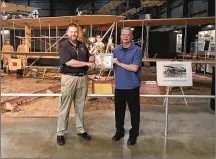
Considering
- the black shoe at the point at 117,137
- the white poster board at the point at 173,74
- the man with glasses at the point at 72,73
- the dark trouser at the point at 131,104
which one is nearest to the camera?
the man with glasses at the point at 72,73

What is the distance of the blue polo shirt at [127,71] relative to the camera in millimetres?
3281

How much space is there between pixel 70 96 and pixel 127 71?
2.52 ft

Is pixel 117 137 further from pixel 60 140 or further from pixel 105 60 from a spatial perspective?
pixel 105 60

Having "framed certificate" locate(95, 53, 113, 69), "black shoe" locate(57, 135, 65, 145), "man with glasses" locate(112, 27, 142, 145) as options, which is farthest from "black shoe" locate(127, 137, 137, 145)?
"framed certificate" locate(95, 53, 113, 69)

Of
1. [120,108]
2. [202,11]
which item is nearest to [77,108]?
[120,108]

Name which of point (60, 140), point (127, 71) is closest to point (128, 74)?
point (127, 71)

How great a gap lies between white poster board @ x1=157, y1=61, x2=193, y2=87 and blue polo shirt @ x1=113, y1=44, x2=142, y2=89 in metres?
0.72

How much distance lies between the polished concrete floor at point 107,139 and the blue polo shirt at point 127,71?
761 millimetres

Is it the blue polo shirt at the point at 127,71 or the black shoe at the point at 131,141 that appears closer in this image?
the blue polo shirt at the point at 127,71

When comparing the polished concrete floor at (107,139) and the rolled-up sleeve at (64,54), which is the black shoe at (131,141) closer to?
the polished concrete floor at (107,139)

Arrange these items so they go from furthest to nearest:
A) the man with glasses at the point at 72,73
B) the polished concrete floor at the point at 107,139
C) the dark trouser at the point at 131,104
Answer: the dark trouser at the point at 131,104 < the man with glasses at the point at 72,73 < the polished concrete floor at the point at 107,139

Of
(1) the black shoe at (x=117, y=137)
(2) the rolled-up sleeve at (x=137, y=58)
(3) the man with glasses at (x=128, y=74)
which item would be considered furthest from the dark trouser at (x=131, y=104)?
(2) the rolled-up sleeve at (x=137, y=58)

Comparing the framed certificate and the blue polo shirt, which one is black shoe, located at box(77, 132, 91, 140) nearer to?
the blue polo shirt

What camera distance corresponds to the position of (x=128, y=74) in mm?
3316
